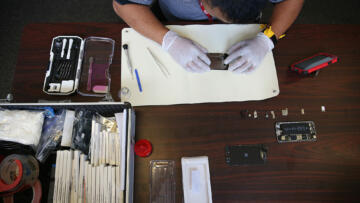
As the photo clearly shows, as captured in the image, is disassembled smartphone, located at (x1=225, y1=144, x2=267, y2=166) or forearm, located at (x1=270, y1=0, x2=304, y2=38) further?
forearm, located at (x1=270, y1=0, x2=304, y2=38)

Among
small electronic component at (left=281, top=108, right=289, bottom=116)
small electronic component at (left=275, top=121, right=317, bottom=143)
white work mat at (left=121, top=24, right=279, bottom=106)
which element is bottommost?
small electronic component at (left=275, top=121, right=317, bottom=143)

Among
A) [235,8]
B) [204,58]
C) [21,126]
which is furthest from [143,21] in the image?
[21,126]

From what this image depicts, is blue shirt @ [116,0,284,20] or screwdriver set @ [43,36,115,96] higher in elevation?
blue shirt @ [116,0,284,20]

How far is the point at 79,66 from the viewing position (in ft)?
2.82

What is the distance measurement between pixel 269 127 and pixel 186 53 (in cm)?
43

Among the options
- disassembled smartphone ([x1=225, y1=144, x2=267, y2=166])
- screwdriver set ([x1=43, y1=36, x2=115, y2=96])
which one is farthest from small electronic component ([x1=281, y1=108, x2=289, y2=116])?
screwdriver set ([x1=43, y1=36, x2=115, y2=96])

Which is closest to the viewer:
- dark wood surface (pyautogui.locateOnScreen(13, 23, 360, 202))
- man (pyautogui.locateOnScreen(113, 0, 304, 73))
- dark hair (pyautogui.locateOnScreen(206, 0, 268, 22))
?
dark hair (pyautogui.locateOnScreen(206, 0, 268, 22))

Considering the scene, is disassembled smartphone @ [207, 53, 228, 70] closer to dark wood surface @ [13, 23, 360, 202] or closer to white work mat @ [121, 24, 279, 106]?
white work mat @ [121, 24, 279, 106]

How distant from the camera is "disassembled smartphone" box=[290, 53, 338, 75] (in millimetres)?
845

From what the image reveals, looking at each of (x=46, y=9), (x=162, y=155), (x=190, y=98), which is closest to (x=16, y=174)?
(x=162, y=155)

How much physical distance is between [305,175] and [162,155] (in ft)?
1.72

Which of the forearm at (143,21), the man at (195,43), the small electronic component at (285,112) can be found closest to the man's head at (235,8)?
the man at (195,43)

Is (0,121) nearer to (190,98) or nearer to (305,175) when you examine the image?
(190,98)

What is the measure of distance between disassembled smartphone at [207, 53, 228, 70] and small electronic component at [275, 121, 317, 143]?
32cm
